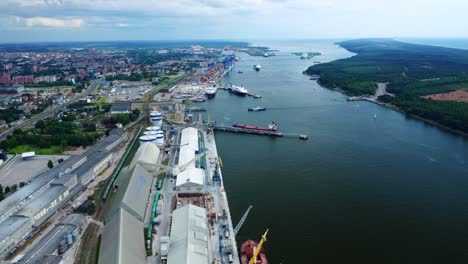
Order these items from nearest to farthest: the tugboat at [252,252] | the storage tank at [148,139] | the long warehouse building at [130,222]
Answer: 1. the long warehouse building at [130,222]
2. the tugboat at [252,252]
3. the storage tank at [148,139]

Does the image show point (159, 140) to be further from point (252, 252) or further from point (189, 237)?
point (252, 252)

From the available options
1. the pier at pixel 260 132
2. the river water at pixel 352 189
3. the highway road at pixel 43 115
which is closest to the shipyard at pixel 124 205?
the pier at pixel 260 132

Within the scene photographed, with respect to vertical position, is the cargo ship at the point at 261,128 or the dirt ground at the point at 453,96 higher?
the dirt ground at the point at 453,96

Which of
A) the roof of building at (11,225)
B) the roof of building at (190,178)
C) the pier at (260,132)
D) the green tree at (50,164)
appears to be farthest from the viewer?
the pier at (260,132)

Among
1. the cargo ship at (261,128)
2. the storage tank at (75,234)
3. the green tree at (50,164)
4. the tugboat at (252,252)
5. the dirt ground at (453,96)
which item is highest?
the dirt ground at (453,96)

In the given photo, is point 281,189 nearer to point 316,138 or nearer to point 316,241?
point 316,241

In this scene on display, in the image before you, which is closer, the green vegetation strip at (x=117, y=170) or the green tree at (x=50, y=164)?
the green vegetation strip at (x=117, y=170)

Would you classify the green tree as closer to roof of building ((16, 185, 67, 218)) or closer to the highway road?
roof of building ((16, 185, 67, 218))

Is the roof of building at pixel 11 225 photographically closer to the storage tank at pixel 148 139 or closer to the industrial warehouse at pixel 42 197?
the industrial warehouse at pixel 42 197
